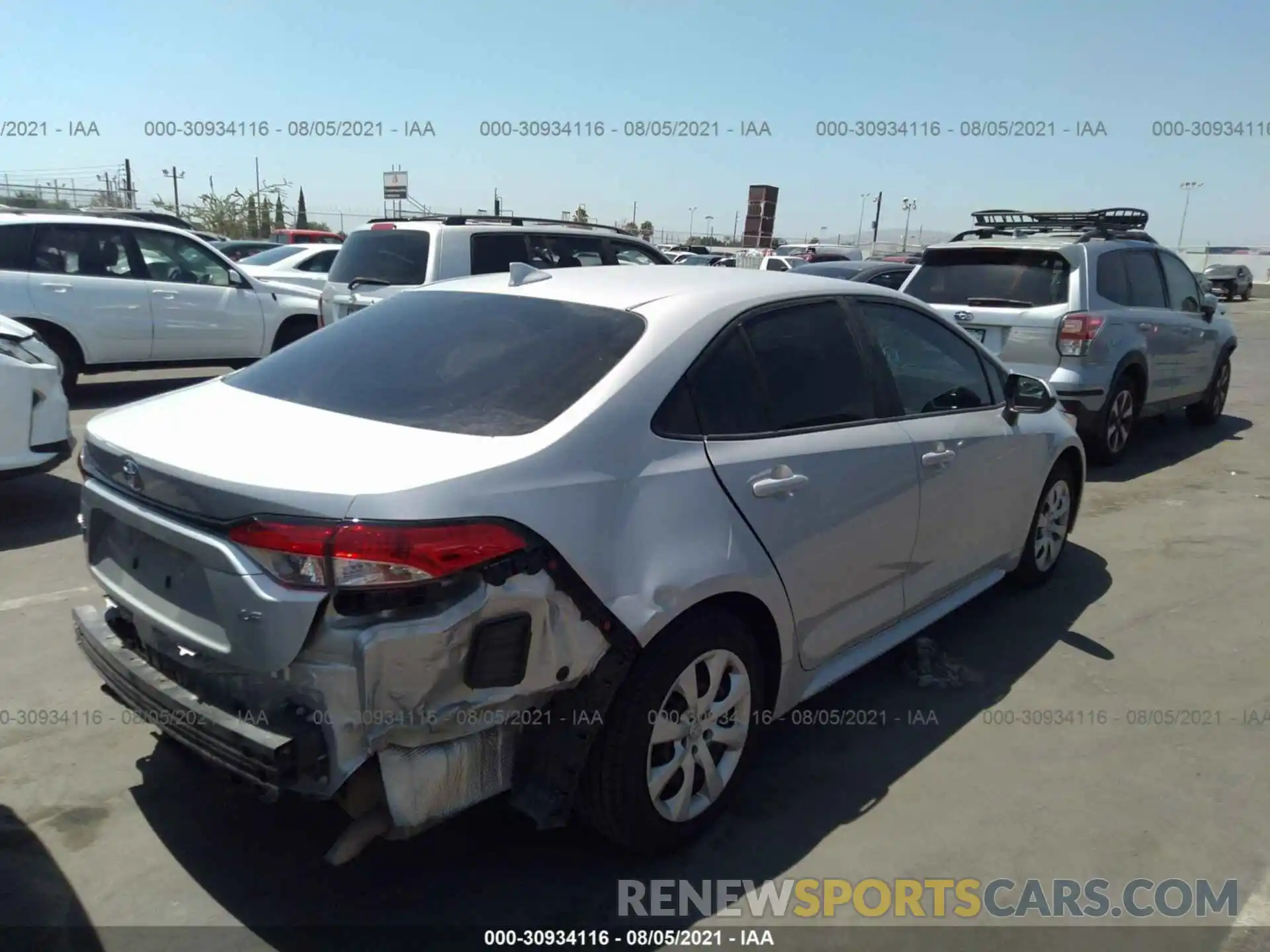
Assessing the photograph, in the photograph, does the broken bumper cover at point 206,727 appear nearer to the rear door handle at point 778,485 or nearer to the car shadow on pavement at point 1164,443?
the rear door handle at point 778,485

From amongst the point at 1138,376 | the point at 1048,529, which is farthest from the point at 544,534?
the point at 1138,376

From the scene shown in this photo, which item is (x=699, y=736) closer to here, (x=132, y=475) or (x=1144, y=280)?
(x=132, y=475)

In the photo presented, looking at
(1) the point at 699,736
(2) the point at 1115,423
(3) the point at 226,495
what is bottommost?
(1) the point at 699,736

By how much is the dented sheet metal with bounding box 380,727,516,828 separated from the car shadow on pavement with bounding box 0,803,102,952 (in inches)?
36.9

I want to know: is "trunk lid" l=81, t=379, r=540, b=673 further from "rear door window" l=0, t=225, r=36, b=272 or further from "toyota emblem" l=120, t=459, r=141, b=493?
"rear door window" l=0, t=225, r=36, b=272

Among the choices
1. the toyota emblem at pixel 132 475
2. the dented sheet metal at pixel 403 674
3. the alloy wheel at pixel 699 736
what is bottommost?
the alloy wheel at pixel 699 736

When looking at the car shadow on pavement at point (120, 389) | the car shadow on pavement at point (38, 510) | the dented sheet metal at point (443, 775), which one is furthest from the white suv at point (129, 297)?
the dented sheet metal at point (443, 775)

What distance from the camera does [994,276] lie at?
25.6ft

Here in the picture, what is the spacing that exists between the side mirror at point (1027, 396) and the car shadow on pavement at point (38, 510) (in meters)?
5.09

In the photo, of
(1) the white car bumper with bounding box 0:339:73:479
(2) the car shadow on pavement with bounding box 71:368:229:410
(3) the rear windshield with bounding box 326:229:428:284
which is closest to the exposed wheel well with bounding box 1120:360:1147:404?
(3) the rear windshield with bounding box 326:229:428:284

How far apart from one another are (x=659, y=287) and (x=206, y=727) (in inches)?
76.7

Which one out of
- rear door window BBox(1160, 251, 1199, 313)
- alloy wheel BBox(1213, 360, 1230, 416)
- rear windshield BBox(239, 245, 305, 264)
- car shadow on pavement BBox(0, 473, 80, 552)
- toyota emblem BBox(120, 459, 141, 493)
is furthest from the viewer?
rear windshield BBox(239, 245, 305, 264)

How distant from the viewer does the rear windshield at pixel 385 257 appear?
8.12 meters

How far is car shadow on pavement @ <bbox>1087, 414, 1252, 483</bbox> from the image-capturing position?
8250 millimetres
